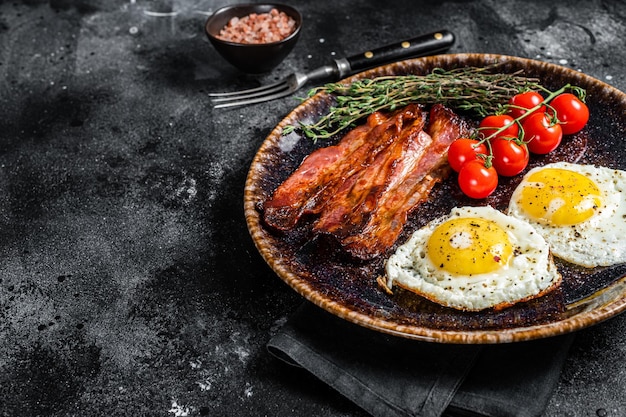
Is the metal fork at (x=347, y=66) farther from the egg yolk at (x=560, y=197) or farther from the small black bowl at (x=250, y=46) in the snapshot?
the egg yolk at (x=560, y=197)

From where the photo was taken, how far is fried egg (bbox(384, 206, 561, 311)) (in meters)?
2.64

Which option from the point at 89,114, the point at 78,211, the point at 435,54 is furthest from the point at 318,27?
the point at 78,211

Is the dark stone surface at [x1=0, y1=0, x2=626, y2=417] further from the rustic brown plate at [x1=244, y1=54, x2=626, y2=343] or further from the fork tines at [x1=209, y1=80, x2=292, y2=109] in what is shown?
the rustic brown plate at [x1=244, y1=54, x2=626, y2=343]

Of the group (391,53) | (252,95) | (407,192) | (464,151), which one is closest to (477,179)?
(464,151)

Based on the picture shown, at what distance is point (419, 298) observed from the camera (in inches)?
108

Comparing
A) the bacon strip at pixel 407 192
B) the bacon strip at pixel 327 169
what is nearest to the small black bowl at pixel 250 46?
the bacon strip at pixel 327 169

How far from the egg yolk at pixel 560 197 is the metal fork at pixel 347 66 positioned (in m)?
1.45

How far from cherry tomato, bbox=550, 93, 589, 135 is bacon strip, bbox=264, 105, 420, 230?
28.3 inches

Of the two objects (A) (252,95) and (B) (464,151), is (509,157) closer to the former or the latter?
(B) (464,151)

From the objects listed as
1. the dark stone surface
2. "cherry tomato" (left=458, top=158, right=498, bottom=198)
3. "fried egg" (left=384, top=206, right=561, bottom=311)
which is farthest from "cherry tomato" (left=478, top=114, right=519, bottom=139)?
the dark stone surface

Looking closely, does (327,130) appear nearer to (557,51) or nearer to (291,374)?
(291,374)

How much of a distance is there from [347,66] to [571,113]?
137 centimetres

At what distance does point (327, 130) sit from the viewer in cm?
371

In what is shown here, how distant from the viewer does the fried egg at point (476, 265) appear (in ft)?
8.66
